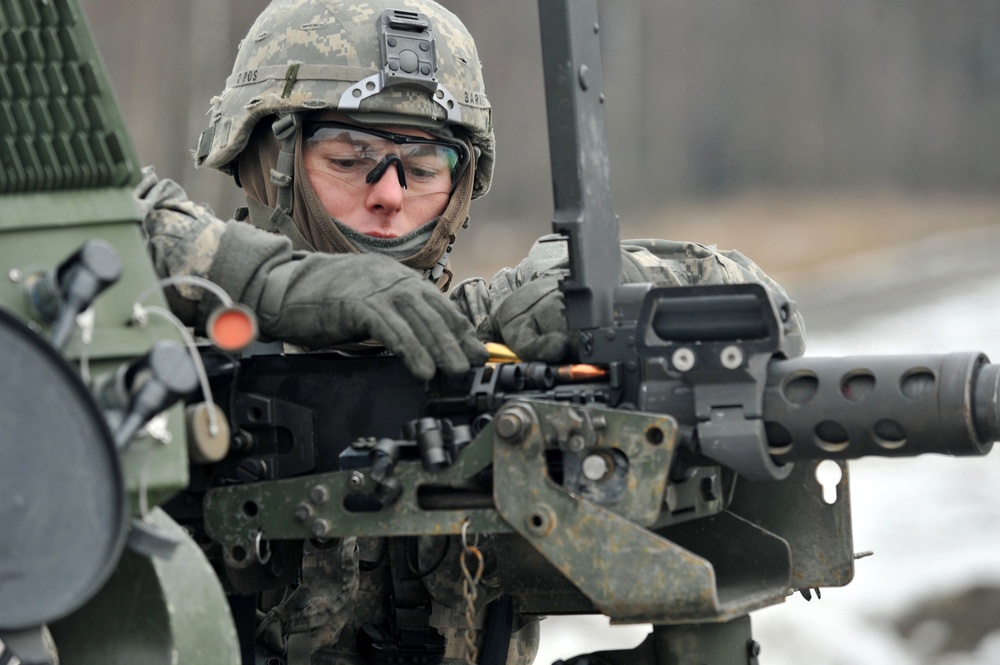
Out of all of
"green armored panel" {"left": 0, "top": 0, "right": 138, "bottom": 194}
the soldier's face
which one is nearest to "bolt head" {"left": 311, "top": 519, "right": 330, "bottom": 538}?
"green armored panel" {"left": 0, "top": 0, "right": 138, "bottom": 194}

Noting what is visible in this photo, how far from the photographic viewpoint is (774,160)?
8.37 metres

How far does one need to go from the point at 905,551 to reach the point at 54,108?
6.32 meters

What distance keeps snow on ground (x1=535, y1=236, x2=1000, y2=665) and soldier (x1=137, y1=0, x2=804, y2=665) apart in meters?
3.55

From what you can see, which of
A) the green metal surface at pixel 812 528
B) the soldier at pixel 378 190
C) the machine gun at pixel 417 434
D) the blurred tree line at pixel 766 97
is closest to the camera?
the machine gun at pixel 417 434

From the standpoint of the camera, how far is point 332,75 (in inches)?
193

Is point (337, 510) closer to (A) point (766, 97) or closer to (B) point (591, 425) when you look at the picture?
(B) point (591, 425)

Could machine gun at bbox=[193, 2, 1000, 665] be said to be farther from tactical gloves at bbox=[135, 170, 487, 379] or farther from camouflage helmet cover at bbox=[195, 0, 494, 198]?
camouflage helmet cover at bbox=[195, 0, 494, 198]

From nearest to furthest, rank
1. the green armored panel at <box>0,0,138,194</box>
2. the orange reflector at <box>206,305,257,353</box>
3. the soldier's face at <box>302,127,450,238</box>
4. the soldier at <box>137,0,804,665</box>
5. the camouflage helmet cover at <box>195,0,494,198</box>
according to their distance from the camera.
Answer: the orange reflector at <box>206,305,257,353</box> → the green armored panel at <box>0,0,138,194</box> → the soldier at <box>137,0,804,665</box> → the soldier's face at <box>302,127,450,238</box> → the camouflage helmet cover at <box>195,0,494,198</box>

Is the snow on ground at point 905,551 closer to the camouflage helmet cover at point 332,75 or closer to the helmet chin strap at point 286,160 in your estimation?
the camouflage helmet cover at point 332,75

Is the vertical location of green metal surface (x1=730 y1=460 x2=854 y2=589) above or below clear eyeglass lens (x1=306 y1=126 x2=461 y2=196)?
below

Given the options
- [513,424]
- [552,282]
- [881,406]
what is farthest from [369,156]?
[881,406]

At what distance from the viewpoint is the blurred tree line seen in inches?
324

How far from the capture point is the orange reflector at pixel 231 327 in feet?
8.84

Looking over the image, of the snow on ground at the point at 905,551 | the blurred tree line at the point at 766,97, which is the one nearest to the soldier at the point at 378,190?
the blurred tree line at the point at 766,97
